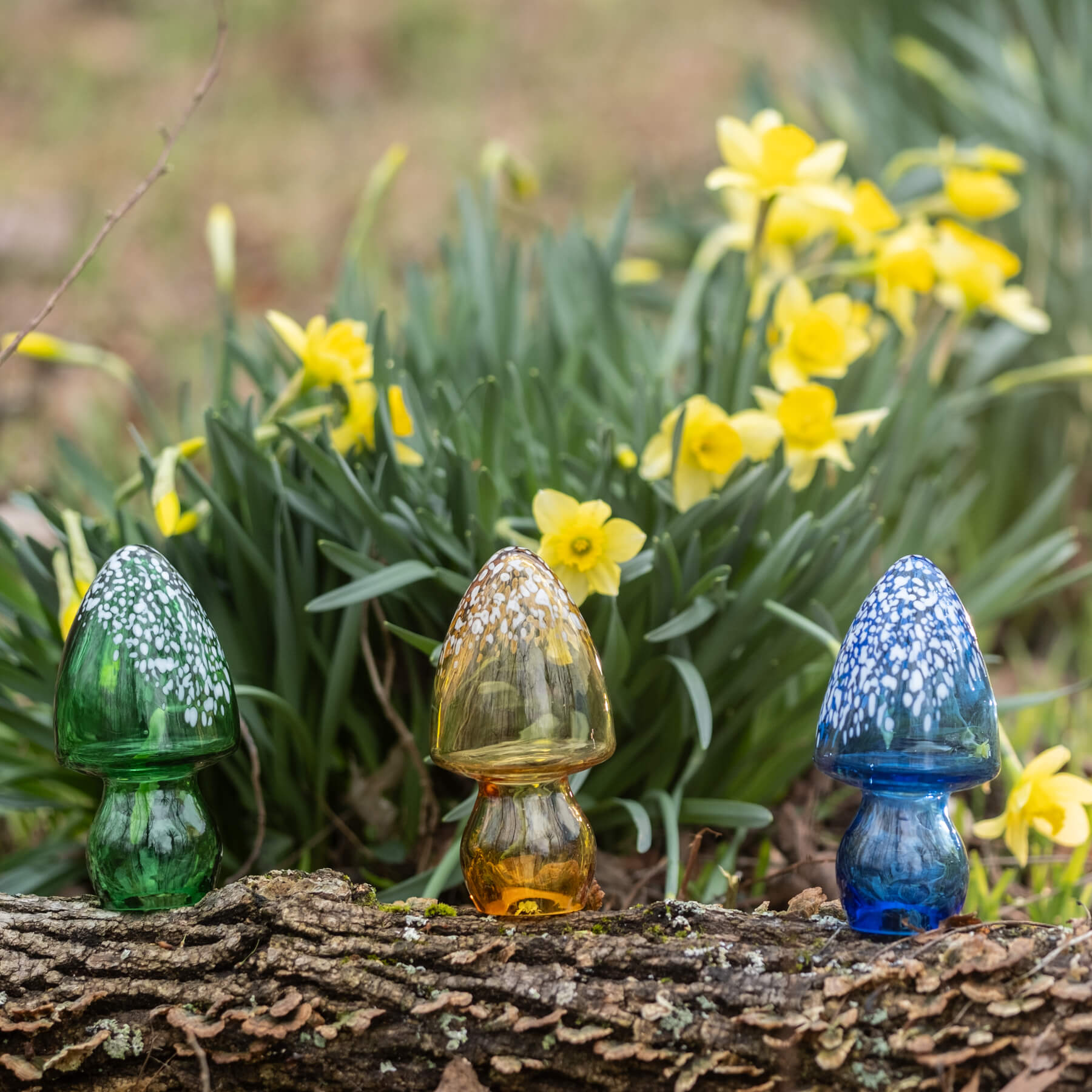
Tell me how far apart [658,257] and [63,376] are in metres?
2.05

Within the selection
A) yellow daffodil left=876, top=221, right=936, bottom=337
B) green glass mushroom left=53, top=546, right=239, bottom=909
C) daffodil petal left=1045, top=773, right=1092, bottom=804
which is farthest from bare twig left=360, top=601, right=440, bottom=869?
yellow daffodil left=876, top=221, right=936, bottom=337

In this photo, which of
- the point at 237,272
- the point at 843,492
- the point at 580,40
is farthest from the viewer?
the point at 580,40

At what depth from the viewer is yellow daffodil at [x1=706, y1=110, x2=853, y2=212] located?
1509 millimetres

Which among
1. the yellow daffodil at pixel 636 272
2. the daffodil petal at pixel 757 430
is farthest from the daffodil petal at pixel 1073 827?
the yellow daffodil at pixel 636 272

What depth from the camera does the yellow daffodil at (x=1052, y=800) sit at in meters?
1.03

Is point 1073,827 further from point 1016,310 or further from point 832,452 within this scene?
point 1016,310

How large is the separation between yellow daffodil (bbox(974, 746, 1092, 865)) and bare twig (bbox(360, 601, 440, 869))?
65 cm

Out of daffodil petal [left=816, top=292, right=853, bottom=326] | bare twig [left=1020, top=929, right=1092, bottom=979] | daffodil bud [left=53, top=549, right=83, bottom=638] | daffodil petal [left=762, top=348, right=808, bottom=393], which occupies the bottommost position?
bare twig [left=1020, top=929, right=1092, bottom=979]

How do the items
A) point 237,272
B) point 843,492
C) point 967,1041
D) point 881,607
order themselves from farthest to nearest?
point 237,272
point 843,492
point 881,607
point 967,1041

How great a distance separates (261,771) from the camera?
4.58 ft

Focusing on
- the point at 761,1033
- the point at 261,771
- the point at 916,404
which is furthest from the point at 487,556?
the point at 916,404

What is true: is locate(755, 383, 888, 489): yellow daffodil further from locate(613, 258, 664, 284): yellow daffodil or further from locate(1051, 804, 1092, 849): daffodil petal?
locate(613, 258, 664, 284): yellow daffodil

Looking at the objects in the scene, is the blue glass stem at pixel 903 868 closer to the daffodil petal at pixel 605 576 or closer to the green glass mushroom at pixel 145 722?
the daffodil petal at pixel 605 576

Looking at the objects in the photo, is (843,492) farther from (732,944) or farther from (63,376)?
(63,376)
